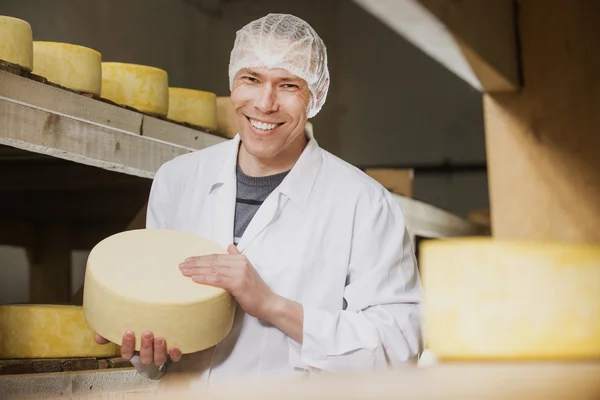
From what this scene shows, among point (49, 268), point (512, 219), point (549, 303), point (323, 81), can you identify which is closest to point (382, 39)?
point (49, 268)

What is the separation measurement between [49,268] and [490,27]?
2014 mm

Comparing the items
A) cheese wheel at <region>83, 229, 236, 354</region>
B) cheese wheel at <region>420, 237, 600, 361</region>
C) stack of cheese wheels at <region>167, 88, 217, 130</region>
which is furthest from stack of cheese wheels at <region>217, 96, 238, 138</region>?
cheese wheel at <region>420, 237, 600, 361</region>

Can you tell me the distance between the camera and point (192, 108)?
2.09 meters

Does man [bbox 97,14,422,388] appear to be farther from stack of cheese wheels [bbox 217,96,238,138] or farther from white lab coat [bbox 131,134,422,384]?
stack of cheese wheels [bbox 217,96,238,138]

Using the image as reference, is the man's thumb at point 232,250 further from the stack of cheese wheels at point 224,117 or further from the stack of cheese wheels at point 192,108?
the stack of cheese wheels at point 224,117

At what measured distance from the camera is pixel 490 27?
1.17 metres

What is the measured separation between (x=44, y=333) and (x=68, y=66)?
1.85 ft

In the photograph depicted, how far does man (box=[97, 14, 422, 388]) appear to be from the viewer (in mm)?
1478

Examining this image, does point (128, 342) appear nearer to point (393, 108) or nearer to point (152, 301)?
point (152, 301)

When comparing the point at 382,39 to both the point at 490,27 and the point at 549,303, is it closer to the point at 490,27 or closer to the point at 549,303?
the point at 490,27

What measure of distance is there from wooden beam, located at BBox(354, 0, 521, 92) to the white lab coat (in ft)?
1.24

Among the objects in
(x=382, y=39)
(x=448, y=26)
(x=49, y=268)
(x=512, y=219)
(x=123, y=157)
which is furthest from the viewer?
(x=382, y=39)

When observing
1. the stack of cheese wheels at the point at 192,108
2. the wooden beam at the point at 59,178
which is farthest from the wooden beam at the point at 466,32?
the wooden beam at the point at 59,178

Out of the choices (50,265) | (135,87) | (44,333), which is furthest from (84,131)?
(50,265)
